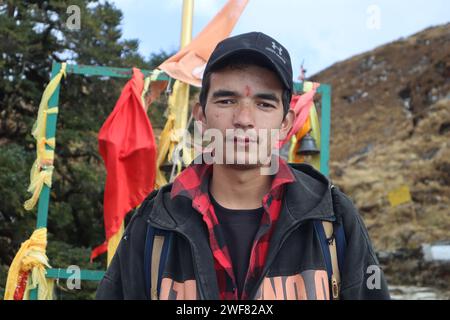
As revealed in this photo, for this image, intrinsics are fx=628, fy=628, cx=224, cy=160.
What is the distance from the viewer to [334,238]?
1.87 m

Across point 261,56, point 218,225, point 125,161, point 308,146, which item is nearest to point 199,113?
point 261,56

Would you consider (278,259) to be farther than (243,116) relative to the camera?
No

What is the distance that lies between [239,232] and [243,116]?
362mm

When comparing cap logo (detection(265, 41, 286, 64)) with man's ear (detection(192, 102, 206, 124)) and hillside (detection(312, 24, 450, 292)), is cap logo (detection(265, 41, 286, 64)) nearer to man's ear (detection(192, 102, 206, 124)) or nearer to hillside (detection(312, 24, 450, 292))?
man's ear (detection(192, 102, 206, 124))

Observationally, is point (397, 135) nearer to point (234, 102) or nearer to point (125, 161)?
point (125, 161)

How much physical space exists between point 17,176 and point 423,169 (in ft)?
52.3

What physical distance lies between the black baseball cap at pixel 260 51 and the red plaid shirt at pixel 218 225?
0.31 metres

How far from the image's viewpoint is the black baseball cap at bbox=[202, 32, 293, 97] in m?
1.98

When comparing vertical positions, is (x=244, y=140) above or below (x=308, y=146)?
below

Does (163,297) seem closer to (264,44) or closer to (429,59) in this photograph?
(264,44)

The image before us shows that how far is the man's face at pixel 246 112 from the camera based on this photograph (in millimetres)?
1979

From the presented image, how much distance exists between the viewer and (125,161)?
5.17 m

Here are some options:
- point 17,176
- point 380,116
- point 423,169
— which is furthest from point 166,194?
point 380,116

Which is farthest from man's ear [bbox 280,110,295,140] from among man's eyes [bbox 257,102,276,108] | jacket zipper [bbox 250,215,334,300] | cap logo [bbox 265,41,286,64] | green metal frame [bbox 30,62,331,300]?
green metal frame [bbox 30,62,331,300]
